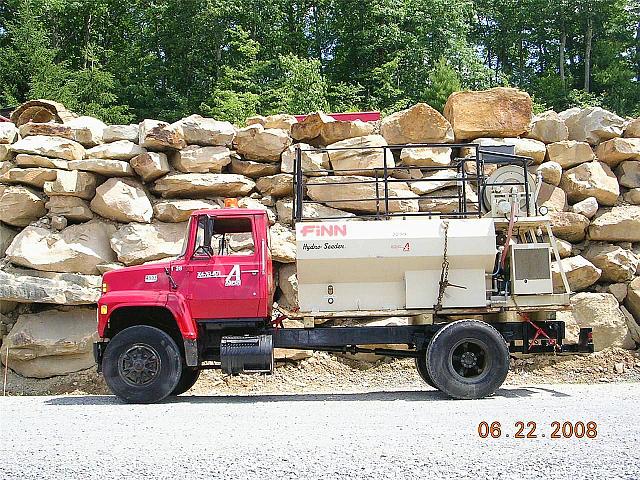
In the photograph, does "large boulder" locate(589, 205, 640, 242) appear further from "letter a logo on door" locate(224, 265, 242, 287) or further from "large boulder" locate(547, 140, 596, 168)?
"letter a logo on door" locate(224, 265, 242, 287)

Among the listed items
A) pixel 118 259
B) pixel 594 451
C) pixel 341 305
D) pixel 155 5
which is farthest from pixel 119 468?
pixel 155 5

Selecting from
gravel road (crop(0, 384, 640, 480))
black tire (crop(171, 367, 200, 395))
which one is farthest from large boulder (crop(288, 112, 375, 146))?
gravel road (crop(0, 384, 640, 480))

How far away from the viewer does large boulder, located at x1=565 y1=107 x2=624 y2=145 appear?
54.8 ft

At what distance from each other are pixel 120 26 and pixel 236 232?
87.9ft

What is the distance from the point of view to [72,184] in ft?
50.3

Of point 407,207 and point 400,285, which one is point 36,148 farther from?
point 400,285

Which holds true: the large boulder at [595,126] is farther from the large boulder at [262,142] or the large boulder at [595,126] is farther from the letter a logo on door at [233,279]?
the letter a logo on door at [233,279]

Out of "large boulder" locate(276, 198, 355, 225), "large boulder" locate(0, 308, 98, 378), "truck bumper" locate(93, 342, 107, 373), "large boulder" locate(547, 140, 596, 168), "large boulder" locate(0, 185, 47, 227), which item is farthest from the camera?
"large boulder" locate(547, 140, 596, 168)

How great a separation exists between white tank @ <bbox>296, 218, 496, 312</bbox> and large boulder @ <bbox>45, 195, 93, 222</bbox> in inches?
263

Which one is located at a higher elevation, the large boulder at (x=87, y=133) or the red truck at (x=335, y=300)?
the large boulder at (x=87, y=133)

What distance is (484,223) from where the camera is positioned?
10703 millimetres

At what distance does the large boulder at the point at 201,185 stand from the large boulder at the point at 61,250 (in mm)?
1696

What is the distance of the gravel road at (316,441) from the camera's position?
231 inches

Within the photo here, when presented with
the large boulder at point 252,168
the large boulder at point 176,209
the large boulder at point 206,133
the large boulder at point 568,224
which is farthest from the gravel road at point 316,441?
the large boulder at point 206,133
